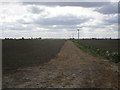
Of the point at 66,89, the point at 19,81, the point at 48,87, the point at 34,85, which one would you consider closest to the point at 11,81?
the point at 19,81

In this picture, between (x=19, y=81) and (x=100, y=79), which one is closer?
(x=19, y=81)

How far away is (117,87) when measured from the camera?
7.53 metres

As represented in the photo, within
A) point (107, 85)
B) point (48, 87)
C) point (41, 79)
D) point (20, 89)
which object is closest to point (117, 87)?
point (107, 85)

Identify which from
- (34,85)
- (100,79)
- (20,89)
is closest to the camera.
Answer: (20,89)

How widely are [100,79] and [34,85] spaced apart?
3608 millimetres

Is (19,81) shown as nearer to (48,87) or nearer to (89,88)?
(48,87)

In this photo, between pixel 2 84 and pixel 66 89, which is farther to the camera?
pixel 2 84

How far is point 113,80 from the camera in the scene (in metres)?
8.71

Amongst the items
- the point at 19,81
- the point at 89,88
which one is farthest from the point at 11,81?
the point at 89,88

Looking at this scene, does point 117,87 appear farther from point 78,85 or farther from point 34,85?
point 34,85

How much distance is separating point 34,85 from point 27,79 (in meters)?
1.25

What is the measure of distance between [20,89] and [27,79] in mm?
1685

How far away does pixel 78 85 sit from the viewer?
759 cm

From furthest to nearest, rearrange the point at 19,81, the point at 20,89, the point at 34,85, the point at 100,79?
the point at 100,79 → the point at 19,81 → the point at 34,85 → the point at 20,89
